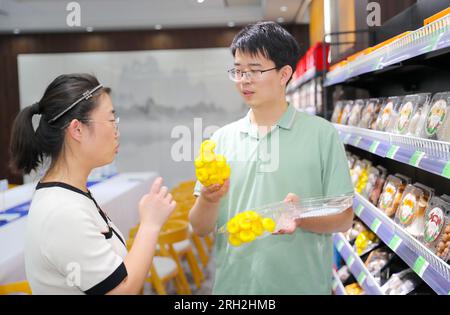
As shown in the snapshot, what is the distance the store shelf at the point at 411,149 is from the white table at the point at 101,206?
1208 mm

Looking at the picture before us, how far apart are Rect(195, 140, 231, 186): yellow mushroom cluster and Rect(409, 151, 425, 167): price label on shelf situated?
72 cm

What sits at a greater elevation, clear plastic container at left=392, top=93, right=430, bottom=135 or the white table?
clear plastic container at left=392, top=93, right=430, bottom=135

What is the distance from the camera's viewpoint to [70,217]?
92 cm

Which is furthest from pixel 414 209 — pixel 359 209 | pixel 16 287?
pixel 16 287

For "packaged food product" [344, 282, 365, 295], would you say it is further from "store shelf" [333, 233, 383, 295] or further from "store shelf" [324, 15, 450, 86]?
"store shelf" [324, 15, 450, 86]

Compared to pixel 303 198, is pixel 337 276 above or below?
below

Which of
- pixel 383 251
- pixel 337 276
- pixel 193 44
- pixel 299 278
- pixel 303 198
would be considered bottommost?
pixel 337 276

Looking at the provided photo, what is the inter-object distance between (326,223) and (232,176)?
1.04 feet

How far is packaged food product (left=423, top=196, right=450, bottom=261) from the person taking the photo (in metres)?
1.48

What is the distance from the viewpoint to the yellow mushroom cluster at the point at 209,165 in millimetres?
1029

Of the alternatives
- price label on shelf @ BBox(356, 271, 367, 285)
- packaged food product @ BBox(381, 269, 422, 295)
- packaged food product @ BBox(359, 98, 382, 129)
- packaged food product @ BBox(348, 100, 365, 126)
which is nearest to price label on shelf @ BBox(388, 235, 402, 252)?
packaged food product @ BBox(381, 269, 422, 295)
